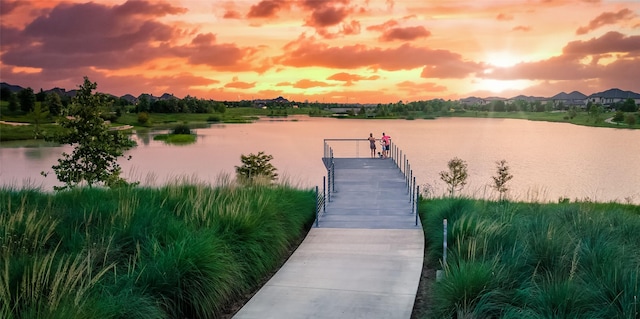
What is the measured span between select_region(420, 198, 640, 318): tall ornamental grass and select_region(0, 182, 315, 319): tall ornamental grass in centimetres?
311

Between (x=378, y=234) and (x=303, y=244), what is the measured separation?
216 cm

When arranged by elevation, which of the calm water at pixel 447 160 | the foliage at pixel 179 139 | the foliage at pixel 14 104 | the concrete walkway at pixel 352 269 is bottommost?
the calm water at pixel 447 160

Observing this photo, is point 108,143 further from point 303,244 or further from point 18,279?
point 18,279

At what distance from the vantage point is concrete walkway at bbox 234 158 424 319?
7052 millimetres

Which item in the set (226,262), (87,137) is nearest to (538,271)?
(226,262)

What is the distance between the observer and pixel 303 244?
35.5 ft

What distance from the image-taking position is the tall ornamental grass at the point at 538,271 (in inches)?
224

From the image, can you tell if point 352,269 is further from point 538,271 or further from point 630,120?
point 630,120

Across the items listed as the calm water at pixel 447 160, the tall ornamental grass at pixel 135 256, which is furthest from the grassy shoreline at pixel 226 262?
the calm water at pixel 447 160

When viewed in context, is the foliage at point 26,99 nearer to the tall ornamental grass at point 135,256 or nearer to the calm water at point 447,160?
the calm water at point 447,160

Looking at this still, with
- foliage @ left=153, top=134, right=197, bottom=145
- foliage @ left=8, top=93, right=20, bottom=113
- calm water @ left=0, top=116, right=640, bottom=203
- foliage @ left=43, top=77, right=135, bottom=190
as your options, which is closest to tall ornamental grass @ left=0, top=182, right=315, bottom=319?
foliage @ left=43, top=77, right=135, bottom=190

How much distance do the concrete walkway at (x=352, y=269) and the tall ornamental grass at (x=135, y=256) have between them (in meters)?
0.56

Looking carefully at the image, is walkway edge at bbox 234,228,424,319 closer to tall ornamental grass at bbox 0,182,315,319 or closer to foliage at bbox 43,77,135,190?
tall ornamental grass at bbox 0,182,315,319

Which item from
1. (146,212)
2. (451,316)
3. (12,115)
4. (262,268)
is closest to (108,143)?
(146,212)
